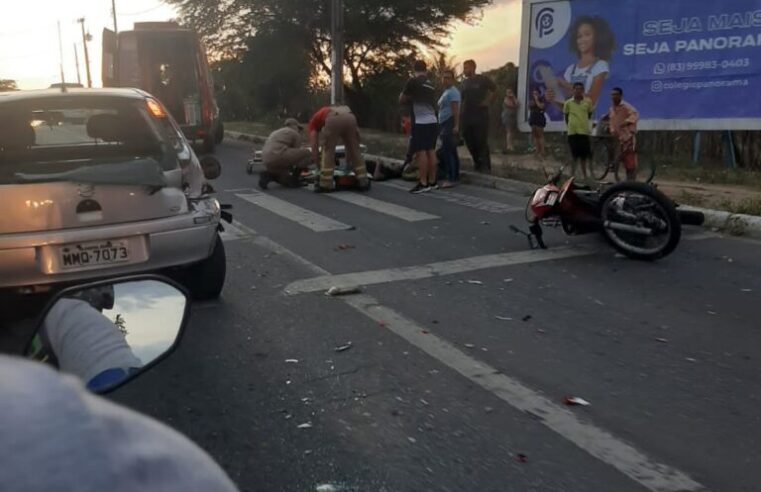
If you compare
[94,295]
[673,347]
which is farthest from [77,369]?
[673,347]

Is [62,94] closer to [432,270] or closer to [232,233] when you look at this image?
[432,270]

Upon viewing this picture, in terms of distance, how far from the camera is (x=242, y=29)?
88.8 ft

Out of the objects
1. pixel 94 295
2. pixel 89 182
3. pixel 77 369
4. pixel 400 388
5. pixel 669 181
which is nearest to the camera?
→ pixel 77 369

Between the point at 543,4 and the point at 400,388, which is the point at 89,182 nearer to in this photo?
the point at 400,388

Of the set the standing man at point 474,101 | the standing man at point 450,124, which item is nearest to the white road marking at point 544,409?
the standing man at point 450,124

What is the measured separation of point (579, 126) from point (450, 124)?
227cm

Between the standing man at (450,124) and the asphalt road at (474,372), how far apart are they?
193 inches

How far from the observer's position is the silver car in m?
4.58

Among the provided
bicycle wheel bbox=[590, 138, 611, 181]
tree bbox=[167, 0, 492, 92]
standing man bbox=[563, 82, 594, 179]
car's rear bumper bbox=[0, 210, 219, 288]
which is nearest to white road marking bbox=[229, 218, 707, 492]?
car's rear bumper bbox=[0, 210, 219, 288]

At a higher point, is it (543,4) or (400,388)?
(543,4)

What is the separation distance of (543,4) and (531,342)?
1305 cm

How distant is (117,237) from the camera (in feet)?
15.6

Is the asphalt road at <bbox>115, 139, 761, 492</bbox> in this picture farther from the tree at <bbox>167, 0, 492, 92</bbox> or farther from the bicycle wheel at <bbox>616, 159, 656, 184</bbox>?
the tree at <bbox>167, 0, 492, 92</bbox>

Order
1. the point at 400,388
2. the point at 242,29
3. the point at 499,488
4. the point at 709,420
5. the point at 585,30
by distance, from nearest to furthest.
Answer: the point at 499,488 → the point at 709,420 → the point at 400,388 → the point at 585,30 → the point at 242,29
